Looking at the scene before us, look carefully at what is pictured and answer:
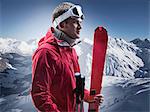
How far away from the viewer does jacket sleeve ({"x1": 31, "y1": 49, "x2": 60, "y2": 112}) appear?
1748mm

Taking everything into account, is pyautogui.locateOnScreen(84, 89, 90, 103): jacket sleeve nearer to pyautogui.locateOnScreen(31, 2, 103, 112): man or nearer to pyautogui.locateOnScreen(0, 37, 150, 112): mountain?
pyautogui.locateOnScreen(31, 2, 103, 112): man

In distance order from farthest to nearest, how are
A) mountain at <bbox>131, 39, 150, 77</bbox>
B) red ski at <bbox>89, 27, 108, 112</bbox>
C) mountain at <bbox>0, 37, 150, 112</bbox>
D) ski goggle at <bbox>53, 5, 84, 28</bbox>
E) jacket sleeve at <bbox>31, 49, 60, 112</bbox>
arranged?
mountain at <bbox>131, 39, 150, 77</bbox> < mountain at <bbox>0, 37, 150, 112</bbox> < red ski at <bbox>89, 27, 108, 112</bbox> < ski goggle at <bbox>53, 5, 84, 28</bbox> < jacket sleeve at <bbox>31, 49, 60, 112</bbox>

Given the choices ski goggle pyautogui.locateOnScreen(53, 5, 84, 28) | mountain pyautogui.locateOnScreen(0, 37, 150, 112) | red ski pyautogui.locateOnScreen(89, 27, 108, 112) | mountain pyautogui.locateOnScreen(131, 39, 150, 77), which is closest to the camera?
ski goggle pyautogui.locateOnScreen(53, 5, 84, 28)

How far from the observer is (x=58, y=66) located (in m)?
1.83

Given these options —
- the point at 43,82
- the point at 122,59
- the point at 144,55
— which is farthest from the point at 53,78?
the point at 144,55

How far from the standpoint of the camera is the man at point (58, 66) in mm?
1781

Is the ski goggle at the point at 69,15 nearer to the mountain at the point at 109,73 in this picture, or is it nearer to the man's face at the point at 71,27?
the man's face at the point at 71,27

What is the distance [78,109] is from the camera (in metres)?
1.88

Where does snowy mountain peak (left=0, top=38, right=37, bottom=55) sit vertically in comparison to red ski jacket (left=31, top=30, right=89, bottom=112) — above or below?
above

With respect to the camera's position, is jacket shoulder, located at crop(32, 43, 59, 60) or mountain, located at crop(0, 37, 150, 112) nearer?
jacket shoulder, located at crop(32, 43, 59, 60)

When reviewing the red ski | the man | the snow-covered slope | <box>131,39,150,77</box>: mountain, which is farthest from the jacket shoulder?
<box>131,39,150,77</box>: mountain

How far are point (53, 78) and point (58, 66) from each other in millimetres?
64

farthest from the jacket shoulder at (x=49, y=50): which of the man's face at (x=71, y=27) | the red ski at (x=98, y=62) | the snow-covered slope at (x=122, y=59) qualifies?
the snow-covered slope at (x=122, y=59)

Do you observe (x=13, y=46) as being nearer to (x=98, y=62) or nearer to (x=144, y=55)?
(x=98, y=62)
